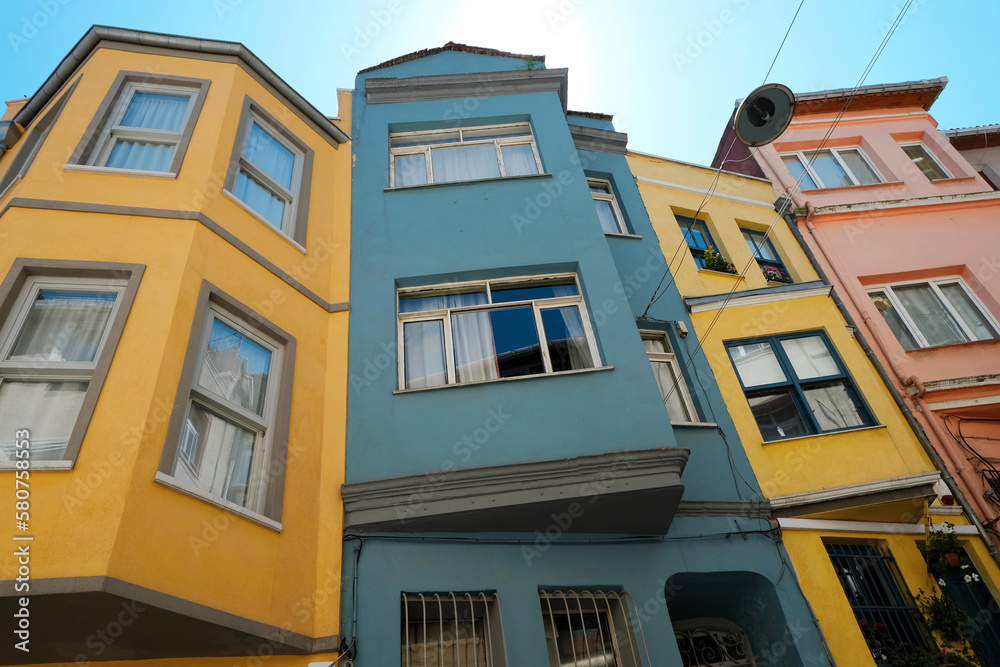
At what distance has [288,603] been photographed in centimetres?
609

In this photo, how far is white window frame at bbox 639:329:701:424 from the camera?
31.1ft

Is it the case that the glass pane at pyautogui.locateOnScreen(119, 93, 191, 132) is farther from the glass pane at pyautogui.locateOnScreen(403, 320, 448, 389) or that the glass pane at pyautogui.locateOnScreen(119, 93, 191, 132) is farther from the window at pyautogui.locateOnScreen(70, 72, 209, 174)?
the glass pane at pyautogui.locateOnScreen(403, 320, 448, 389)

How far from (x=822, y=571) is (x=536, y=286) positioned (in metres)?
5.14

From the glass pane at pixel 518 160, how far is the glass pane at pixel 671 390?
12.6 feet

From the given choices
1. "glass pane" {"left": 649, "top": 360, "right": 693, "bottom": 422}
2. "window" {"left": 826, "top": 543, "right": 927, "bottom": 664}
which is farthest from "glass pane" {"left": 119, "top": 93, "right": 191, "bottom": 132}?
"window" {"left": 826, "top": 543, "right": 927, "bottom": 664}

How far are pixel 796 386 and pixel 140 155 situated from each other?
960 centimetres

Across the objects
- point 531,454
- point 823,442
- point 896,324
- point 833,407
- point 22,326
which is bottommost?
point 531,454

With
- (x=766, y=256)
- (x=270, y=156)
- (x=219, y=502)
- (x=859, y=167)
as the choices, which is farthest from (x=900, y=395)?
(x=270, y=156)

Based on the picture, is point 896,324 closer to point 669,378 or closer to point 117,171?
point 669,378

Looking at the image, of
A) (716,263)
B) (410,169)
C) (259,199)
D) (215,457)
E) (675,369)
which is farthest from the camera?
(716,263)

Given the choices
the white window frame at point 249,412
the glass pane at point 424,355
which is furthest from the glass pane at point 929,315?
the white window frame at point 249,412

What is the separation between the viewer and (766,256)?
41.9 feet

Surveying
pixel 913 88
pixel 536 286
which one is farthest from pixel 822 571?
pixel 913 88

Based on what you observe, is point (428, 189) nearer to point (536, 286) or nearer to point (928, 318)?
point (536, 286)
